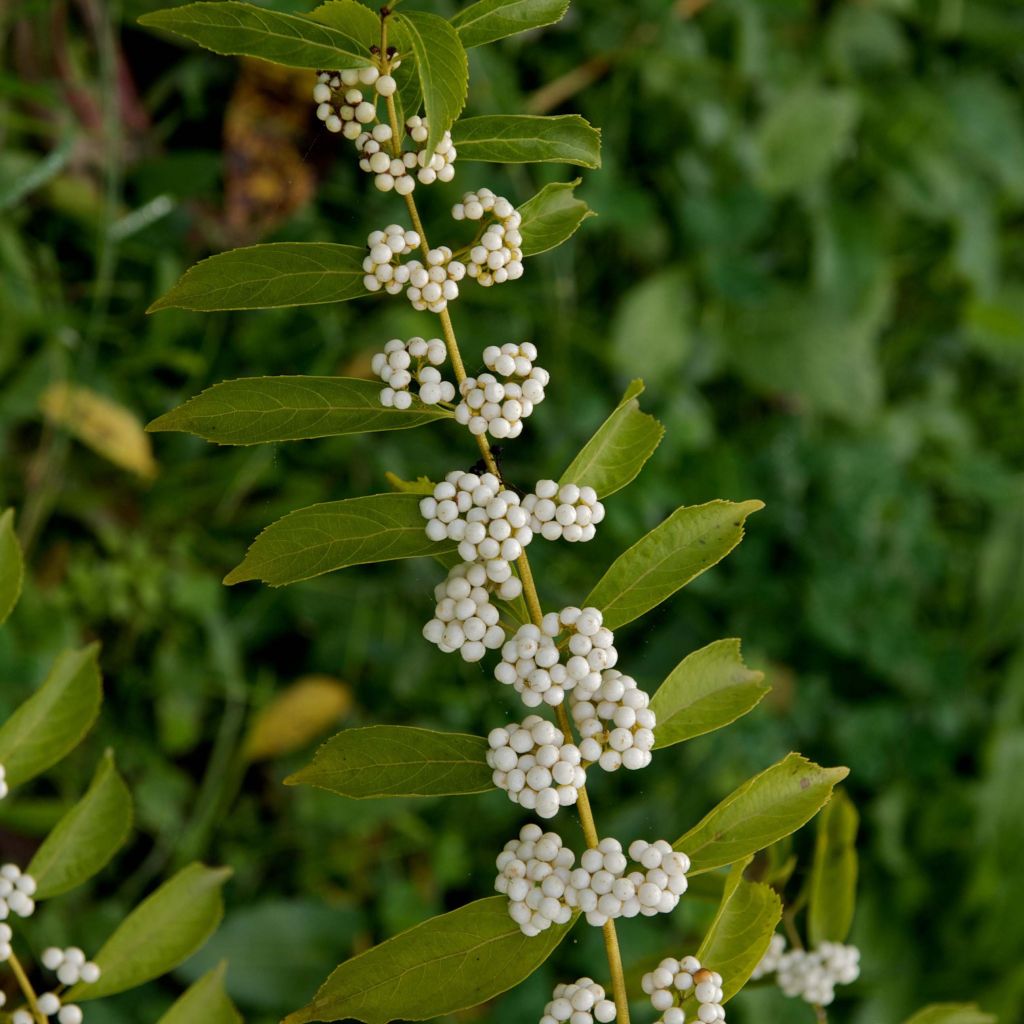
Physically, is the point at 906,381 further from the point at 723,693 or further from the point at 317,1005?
the point at 317,1005

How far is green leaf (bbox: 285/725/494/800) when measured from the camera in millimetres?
431

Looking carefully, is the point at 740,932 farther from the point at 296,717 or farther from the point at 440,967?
the point at 296,717

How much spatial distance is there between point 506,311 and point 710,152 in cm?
38

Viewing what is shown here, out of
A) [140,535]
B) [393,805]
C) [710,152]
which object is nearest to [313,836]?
[393,805]

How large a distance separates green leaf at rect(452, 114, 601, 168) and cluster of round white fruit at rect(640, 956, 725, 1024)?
12.0 inches

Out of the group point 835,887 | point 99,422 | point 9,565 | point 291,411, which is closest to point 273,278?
point 291,411

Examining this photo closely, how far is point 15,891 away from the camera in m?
0.49

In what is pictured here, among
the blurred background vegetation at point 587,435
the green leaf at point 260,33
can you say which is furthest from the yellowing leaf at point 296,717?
the green leaf at point 260,33

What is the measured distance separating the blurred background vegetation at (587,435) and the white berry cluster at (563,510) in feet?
1.82

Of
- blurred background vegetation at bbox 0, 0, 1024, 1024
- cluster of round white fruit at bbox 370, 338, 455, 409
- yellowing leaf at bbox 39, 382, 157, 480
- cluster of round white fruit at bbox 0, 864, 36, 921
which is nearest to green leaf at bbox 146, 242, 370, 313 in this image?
cluster of round white fruit at bbox 370, 338, 455, 409

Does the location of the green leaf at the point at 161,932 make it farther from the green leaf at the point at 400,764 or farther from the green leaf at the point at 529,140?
the green leaf at the point at 529,140

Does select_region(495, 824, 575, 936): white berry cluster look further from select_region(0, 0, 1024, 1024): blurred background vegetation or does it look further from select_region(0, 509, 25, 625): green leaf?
select_region(0, 0, 1024, 1024): blurred background vegetation

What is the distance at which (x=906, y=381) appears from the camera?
1587 mm

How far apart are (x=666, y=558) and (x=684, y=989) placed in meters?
0.17
